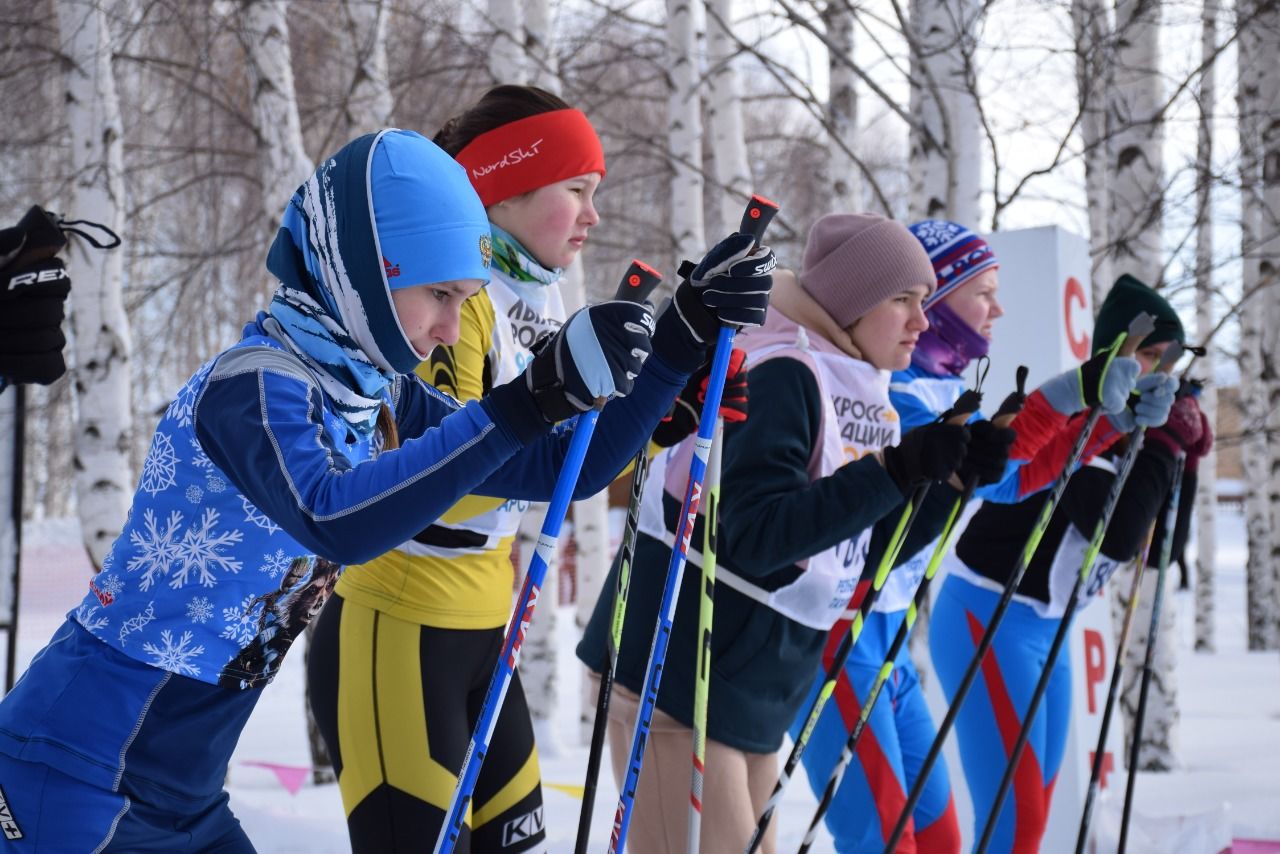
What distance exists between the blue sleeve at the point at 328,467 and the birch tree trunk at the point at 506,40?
5.64m

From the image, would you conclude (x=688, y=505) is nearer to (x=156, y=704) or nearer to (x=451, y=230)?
(x=451, y=230)

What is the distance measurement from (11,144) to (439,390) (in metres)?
7.99

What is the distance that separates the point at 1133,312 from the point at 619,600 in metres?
2.75

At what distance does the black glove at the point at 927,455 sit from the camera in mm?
2697

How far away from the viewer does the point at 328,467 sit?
1753mm

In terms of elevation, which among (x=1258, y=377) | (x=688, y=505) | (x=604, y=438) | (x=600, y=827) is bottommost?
(x=600, y=827)

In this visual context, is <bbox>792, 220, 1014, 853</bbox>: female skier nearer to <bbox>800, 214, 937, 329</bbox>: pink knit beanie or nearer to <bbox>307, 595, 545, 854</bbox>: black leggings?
<bbox>800, 214, 937, 329</bbox>: pink knit beanie

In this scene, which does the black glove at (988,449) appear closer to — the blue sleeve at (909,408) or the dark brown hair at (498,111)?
the blue sleeve at (909,408)

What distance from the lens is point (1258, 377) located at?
1209 centimetres

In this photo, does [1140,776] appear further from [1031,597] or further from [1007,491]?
[1007,491]

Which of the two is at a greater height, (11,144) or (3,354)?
(11,144)

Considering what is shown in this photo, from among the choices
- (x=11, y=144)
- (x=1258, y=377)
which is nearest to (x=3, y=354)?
(x=11, y=144)

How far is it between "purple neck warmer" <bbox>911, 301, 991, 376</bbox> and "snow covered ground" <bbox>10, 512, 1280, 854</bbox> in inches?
80.5

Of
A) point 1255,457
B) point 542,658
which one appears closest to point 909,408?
point 542,658
